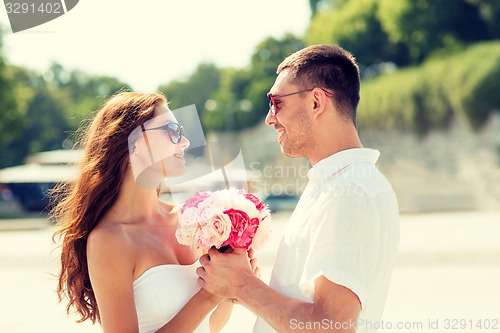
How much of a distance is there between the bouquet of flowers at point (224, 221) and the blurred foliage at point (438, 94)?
104 feet

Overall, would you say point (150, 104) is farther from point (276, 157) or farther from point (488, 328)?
point (276, 157)

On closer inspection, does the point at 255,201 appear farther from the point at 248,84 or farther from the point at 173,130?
the point at 248,84

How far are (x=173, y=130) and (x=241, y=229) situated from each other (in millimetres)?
866

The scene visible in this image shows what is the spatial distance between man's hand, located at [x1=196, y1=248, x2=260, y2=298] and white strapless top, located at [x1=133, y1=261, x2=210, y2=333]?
1.52ft

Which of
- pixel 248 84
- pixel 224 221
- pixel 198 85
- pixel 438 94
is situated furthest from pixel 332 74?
pixel 198 85

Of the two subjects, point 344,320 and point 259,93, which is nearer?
point 344,320

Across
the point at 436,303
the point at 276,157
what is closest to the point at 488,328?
the point at 436,303

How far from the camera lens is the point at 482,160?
33.6 m

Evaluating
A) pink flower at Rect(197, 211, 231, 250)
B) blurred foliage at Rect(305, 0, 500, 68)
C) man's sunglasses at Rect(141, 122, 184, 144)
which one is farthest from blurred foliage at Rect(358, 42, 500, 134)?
pink flower at Rect(197, 211, 231, 250)

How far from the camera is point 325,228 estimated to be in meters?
2.61

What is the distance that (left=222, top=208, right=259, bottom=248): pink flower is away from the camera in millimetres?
3025

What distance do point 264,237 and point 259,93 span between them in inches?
2236

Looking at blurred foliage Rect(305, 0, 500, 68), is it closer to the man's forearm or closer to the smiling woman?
the smiling woman

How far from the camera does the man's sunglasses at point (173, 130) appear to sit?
363 centimetres
